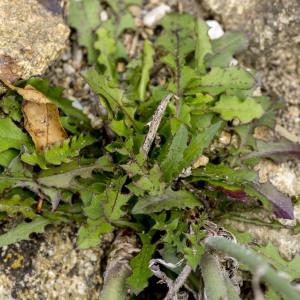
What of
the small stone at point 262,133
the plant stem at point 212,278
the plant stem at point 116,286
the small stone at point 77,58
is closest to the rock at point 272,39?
the small stone at point 262,133

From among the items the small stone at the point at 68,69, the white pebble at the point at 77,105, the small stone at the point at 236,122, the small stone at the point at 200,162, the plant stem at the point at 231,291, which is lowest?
the plant stem at the point at 231,291

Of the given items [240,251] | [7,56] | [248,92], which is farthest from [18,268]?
[248,92]

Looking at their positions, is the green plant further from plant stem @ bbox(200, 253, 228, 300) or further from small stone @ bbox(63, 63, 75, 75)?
small stone @ bbox(63, 63, 75, 75)

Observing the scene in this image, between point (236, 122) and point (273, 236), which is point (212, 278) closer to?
point (273, 236)

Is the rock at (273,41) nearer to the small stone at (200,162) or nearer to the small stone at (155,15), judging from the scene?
the small stone at (155,15)

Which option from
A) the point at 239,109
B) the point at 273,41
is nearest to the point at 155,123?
the point at 239,109

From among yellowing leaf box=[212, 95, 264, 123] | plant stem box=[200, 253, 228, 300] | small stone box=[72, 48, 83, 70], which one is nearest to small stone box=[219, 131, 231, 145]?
yellowing leaf box=[212, 95, 264, 123]

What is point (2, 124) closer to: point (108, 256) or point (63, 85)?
point (63, 85)
